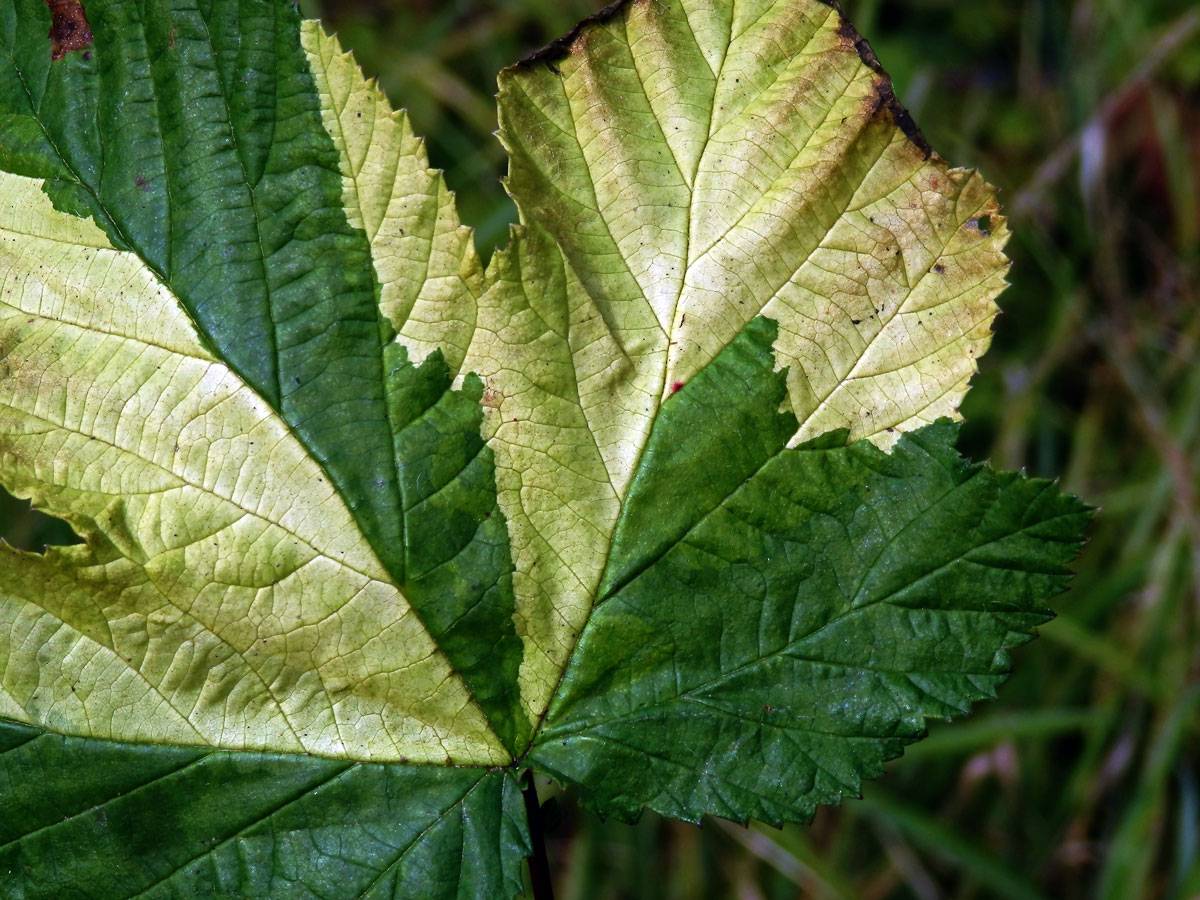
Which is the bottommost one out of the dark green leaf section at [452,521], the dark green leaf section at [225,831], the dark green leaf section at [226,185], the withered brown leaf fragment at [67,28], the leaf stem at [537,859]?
the leaf stem at [537,859]

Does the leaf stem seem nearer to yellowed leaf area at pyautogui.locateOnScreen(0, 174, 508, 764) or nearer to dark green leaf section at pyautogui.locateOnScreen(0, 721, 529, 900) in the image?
dark green leaf section at pyautogui.locateOnScreen(0, 721, 529, 900)

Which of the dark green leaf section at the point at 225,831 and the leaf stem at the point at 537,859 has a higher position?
the dark green leaf section at the point at 225,831

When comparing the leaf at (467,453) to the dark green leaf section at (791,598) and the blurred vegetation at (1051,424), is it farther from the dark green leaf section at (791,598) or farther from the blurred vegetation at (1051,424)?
the blurred vegetation at (1051,424)

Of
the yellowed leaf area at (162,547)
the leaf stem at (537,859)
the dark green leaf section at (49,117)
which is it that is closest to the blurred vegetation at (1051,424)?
the leaf stem at (537,859)

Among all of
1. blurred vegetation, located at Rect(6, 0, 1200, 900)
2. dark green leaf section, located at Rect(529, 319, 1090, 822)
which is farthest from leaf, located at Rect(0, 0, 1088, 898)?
blurred vegetation, located at Rect(6, 0, 1200, 900)

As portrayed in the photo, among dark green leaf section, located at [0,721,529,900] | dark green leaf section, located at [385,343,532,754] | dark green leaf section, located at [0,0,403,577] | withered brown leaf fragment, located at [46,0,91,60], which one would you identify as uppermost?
withered brown leaf fragment, located at [46,0,91,60]
